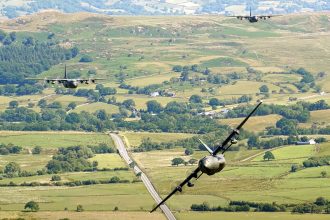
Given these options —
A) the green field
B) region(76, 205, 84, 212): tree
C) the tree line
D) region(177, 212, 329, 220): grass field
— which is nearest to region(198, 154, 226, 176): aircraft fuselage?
the green field

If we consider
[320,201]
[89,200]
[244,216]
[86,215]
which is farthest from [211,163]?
[89,200]

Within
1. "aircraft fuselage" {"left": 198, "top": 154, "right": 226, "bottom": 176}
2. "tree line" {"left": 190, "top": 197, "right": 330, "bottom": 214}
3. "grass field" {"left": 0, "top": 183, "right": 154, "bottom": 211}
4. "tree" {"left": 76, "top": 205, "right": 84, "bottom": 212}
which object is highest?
"aircraft fuselage" {"left": 198, "top": 154, "right": 226, "bottom": 176}

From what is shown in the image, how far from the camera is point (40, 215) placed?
167 meters

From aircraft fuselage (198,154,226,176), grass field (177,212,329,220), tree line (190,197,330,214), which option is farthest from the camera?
tree line (190,197,330,214)

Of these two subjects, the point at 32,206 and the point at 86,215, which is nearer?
the point at 86,215

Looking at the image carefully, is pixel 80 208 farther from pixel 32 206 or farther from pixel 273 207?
pixel 273 207

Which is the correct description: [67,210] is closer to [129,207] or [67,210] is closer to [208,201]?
[129,207]

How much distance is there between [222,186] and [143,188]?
1552 cm

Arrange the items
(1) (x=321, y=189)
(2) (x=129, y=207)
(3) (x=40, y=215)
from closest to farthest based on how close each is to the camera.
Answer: (3) (x=40, y=215) → (2) (x=129, y=207) → (1) (x=321, y=189)

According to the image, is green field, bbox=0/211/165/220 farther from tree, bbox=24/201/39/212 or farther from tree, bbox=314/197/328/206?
tree, bbox=314/197/328/206

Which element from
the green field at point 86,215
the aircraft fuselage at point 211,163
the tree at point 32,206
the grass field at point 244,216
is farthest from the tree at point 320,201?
the aircraft fuselage at point 211,163

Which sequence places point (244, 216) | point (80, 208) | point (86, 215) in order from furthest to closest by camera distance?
point (80, 208)
point (244, 216)
point (86, 215)

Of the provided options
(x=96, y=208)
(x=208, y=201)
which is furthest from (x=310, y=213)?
(x=96, y=208)

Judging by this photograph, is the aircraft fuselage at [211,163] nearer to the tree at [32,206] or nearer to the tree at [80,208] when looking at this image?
the tree at [80,208]
